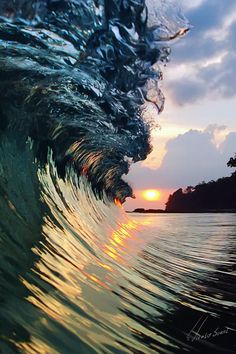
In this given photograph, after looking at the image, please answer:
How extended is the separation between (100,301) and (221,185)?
106062 mm

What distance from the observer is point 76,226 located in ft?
20.7

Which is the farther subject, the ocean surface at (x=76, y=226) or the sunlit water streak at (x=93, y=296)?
the ocean surface at (x=76, y=226)

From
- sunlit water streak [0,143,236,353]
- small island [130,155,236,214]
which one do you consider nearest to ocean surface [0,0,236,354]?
sunlit water streak [0,143,236,353]

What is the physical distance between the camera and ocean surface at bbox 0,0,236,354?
8.07ft

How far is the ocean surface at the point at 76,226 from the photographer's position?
246cm

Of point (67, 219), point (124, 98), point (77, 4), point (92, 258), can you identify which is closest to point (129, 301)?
point (92, 258)

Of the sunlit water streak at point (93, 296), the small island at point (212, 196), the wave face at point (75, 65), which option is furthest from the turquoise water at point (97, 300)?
the small island at point (212, 196)

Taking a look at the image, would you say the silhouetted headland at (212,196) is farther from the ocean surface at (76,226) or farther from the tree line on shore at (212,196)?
the ocean surface at (76,226)

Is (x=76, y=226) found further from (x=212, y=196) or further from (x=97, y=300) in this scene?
(x=212, y=196)

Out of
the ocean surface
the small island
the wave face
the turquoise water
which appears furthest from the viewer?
the small island

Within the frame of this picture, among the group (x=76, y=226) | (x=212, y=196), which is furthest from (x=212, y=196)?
(x=76, y=226)

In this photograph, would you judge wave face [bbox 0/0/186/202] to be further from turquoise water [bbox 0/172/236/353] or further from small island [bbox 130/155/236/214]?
small island [bbox 130/155/236/214]

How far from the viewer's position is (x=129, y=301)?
3.33 meters

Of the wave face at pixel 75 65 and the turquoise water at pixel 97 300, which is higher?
the wave face at pixel 75 65
